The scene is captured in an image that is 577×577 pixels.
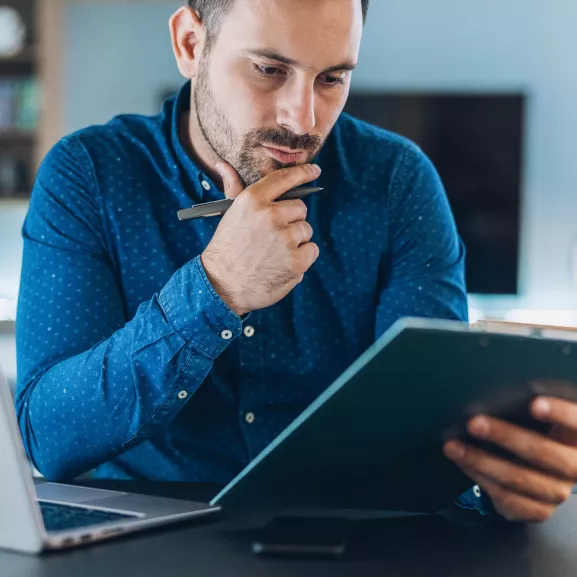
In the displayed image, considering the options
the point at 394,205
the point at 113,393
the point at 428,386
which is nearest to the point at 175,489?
the point at 113,393

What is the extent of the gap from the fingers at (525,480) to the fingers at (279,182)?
36 cm

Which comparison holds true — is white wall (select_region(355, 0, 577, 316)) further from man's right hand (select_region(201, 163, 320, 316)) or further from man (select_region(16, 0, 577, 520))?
man's right hand (select_region(201, 163, 320, 316))

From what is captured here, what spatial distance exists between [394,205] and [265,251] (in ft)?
1.27

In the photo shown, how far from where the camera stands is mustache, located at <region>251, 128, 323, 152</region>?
3.68ft

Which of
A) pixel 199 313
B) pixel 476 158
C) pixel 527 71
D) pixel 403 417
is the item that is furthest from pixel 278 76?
pixel 527 71

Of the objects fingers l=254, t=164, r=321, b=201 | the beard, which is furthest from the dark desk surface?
the beard

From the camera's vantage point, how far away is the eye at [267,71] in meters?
→ 1.11

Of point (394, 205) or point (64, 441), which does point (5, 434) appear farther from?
point (394, 205)

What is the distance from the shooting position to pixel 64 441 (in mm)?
1008

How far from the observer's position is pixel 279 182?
99 cm

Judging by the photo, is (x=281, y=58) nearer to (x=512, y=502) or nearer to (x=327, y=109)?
(x=327, y=109)

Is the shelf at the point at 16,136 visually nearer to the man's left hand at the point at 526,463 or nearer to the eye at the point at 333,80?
the eye at the point at 333,80

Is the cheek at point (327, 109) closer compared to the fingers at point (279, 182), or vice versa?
the fingers at point (279, 182)

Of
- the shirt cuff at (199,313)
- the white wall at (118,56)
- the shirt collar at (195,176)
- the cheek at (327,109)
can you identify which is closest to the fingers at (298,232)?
the shirt cuff at (199,313)
